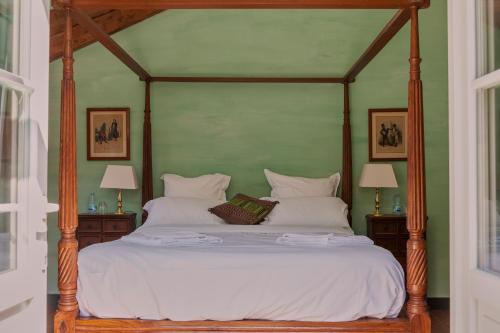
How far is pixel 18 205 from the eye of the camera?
159cm

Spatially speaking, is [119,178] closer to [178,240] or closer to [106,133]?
[106,133]

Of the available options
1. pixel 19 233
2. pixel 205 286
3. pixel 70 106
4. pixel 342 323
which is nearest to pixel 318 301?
pixel 342 323

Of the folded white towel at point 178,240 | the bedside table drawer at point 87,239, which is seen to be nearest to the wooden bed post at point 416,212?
the folded white towel at point 178,240

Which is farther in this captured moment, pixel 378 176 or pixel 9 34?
pixel 378 176

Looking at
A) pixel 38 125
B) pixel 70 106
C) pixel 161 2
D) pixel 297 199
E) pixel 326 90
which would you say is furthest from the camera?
pixel 326 90

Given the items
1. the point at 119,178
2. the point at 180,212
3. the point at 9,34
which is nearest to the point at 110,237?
the point at 119,178

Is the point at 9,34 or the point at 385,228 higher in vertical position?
the point at 9,34

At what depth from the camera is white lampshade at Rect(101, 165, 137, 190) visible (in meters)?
5.42

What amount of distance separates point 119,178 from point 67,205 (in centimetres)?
234

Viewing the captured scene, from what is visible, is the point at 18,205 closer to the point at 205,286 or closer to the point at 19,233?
the point at 19,233

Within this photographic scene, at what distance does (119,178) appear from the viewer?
5.45 m

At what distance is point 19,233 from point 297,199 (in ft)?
12.1

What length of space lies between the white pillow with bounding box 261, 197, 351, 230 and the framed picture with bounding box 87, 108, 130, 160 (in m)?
1.85

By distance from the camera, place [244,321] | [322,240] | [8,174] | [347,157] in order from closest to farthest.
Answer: [8,174]
[244,321]
[322,240]
[347,157]
